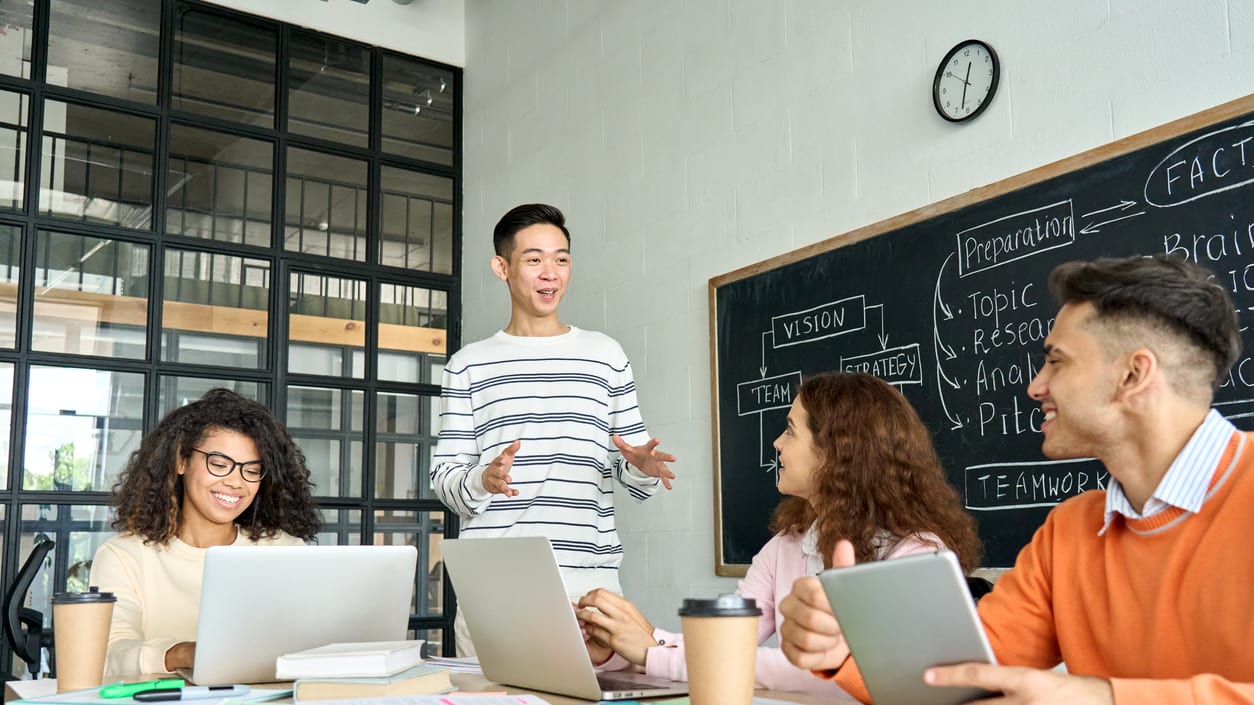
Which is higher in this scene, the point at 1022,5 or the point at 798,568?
the point at 1022,5

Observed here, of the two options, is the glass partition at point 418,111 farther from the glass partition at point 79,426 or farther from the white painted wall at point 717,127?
the glass partition at point 79,426

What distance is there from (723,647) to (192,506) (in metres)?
1.49

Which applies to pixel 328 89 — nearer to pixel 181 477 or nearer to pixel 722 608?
pixel 181 477

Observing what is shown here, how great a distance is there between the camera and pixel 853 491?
74.5 inches

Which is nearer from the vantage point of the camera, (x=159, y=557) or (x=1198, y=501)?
(x=1198, y=501)

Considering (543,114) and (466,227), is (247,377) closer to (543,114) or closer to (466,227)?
(466,227)

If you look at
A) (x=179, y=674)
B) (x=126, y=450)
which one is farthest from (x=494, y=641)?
(x=126, y=450)

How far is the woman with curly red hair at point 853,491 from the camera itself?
185cm

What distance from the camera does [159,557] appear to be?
2.16 meters

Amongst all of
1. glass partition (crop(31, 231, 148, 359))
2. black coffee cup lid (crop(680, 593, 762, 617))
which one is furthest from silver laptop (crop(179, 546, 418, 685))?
glass partition (crop(31, 231, 148, 359))

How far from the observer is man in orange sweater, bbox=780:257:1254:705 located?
1148 millimetres

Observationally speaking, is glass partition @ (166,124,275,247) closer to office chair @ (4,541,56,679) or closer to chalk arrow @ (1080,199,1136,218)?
office chair @ (4,541,56,679)

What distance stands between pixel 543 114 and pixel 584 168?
0.43 meters

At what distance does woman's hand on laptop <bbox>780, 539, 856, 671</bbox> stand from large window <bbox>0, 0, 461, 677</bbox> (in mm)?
3481
